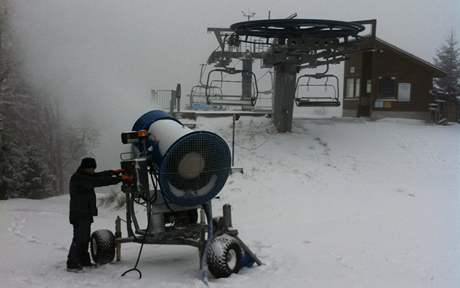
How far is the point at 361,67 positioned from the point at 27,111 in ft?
56.4

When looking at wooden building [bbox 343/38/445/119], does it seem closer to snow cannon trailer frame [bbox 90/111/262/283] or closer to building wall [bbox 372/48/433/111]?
building wall [bbox 372/48/433/111]

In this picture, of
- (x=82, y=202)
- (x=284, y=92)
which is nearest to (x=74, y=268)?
(x=82, y=202)

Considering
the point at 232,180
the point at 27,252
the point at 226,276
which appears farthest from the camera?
the point at 232,180

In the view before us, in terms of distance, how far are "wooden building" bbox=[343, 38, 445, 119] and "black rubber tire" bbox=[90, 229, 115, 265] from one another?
20440 millimetres

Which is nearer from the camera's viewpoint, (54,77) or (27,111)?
(54,77)

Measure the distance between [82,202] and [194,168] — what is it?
159 centimetres

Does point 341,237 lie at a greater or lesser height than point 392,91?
lesser

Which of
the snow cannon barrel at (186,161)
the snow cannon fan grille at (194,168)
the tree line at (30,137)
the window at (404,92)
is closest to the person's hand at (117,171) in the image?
the snow cannon barrel at (186,161)

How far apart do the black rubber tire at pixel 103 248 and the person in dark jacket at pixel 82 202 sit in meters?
0.22

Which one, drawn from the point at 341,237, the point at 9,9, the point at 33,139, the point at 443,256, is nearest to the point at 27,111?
the point at 33,139

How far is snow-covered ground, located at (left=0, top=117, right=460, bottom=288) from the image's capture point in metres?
6.75

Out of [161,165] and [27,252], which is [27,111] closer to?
[27,252]

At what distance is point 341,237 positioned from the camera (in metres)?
9.05

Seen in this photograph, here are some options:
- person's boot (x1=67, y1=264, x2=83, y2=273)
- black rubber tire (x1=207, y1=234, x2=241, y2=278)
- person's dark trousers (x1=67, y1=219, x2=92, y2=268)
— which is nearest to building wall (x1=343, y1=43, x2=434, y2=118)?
black rubber tire (x1=207, y1=234, x2=241, y2=278)
